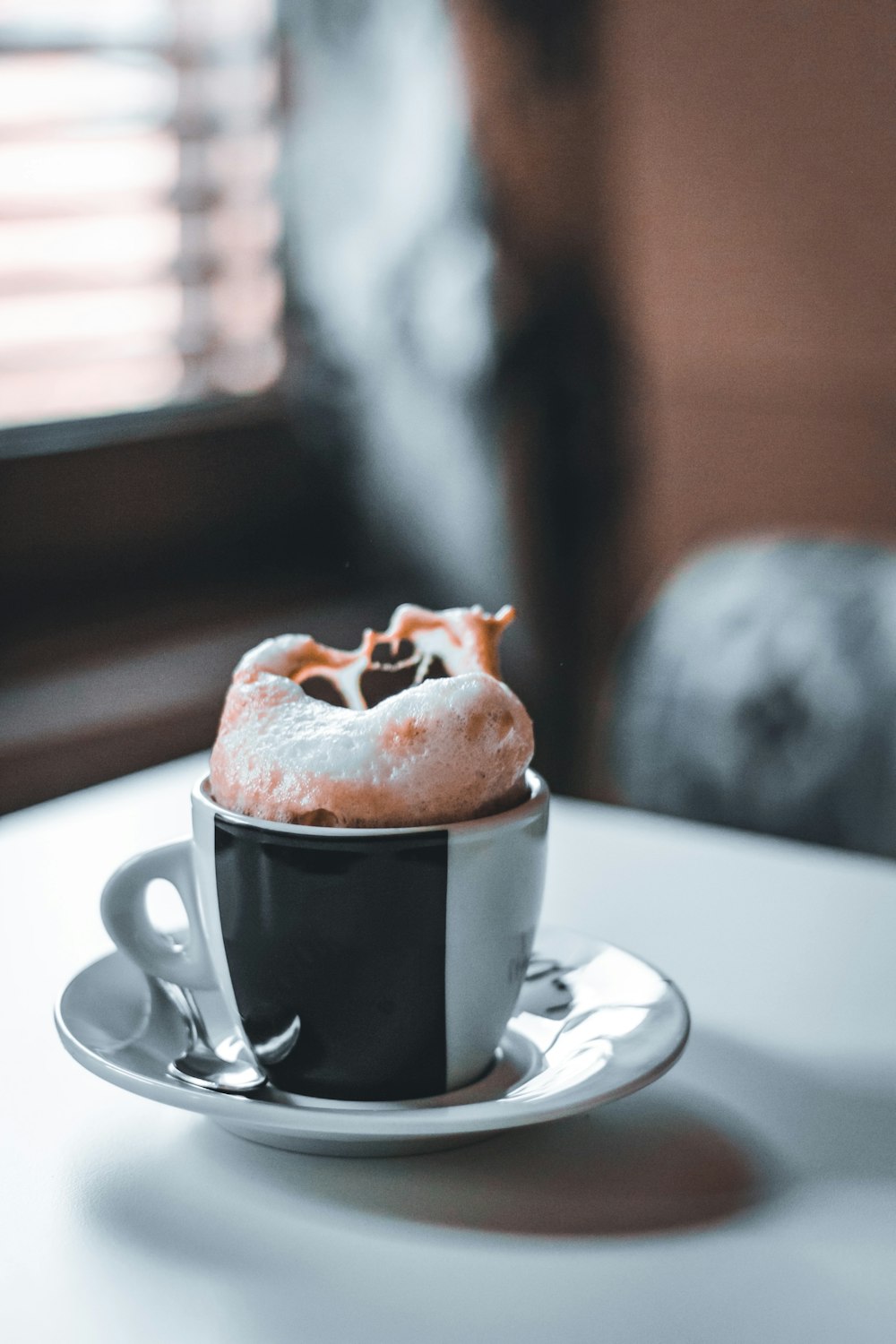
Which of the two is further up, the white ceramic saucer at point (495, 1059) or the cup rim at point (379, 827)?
the cup rim at point (379, 827)

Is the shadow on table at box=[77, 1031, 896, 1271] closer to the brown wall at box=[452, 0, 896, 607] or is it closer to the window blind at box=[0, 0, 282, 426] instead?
the brown wall at box=[452, 0, 896, 607]

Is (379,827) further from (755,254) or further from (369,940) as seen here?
(755,254)

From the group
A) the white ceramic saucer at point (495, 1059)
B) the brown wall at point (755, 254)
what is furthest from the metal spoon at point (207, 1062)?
the brown wall at point (755, 254)

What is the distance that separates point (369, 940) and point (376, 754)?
4cm

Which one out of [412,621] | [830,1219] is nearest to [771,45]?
[412,621]

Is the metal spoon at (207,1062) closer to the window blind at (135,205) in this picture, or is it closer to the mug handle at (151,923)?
the mug handle at (151,923)

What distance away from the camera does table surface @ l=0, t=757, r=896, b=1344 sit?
0.95 ft

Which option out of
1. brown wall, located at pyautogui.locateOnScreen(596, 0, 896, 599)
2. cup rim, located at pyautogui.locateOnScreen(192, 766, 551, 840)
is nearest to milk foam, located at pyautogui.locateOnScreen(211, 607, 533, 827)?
cup rim, located at pyautogui.locateOnScreen(192, 766, 551, 840)

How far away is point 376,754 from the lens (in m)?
0.34

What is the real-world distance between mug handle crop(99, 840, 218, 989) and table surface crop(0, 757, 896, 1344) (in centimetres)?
3

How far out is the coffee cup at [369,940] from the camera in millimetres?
338

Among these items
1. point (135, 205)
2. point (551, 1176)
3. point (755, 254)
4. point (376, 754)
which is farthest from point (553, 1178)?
point (135, 205)

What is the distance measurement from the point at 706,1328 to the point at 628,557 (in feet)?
5.49

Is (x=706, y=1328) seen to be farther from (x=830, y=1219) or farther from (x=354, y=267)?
(x=354, y=267)
